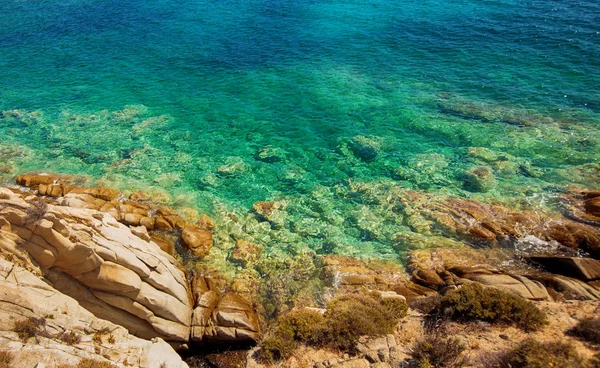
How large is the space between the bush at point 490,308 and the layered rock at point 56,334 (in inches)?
457

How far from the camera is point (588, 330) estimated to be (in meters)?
12.8

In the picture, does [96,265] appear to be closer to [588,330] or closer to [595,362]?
[595,362]

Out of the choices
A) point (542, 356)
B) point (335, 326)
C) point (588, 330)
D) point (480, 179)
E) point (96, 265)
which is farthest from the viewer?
point (480, 179)

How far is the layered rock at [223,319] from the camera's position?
16906 mm

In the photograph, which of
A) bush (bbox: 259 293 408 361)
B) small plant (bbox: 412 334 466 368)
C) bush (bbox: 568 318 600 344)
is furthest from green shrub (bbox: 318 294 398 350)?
bush (bbox: 568 318 600 344)

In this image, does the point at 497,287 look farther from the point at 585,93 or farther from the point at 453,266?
the point at 585,93

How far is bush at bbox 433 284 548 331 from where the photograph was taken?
14070 millimetres

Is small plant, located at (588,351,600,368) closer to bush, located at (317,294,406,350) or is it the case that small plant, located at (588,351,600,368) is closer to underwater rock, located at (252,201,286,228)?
bush, located at (317,294,406,350)

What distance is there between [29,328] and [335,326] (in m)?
11.5

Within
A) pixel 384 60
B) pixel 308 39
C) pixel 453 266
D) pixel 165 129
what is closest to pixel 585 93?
pixel 384 60

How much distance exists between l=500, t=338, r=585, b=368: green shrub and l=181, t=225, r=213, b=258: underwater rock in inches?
641

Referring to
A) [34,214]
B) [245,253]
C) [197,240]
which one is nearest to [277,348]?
[245,253]

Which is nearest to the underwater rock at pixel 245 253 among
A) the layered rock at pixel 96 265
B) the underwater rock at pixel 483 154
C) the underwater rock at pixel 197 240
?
the underwater rock at pixel 197 240

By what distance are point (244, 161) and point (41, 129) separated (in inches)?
840
